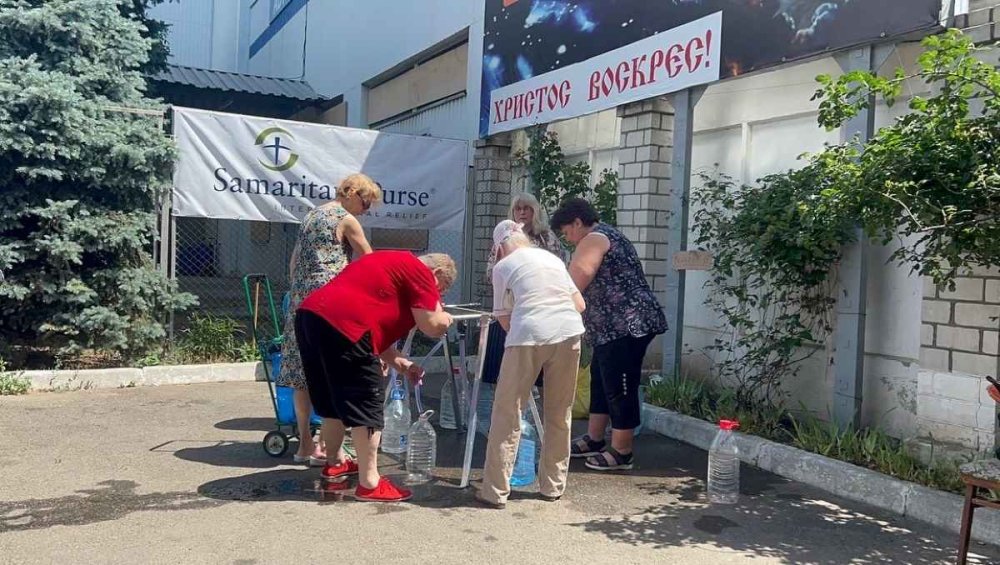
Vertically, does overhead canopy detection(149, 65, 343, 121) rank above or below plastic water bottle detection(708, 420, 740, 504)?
above

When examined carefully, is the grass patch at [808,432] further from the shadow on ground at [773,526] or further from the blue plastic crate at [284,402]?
the blue plastic crate at [284,402]

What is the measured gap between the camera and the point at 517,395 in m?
4.66

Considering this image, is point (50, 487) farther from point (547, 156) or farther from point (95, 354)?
point (547, 156)

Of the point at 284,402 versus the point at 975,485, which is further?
the point at 284,402

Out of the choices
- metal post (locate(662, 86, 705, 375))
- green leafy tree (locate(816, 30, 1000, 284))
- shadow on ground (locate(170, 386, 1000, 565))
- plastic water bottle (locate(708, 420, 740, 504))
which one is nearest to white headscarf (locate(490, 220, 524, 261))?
shadow on ground (locate(170, 386, 1000, 565))

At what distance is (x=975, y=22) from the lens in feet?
17.0

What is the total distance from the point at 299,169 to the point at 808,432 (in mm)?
6110

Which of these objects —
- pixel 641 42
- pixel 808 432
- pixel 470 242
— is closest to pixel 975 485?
pixel 808 432

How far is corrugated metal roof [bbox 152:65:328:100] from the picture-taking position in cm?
1538

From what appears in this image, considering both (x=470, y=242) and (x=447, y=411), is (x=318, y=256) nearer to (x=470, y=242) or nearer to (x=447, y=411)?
(x=447, y=411)

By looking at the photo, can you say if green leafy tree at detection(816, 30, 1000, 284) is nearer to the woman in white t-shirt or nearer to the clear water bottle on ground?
the woman in white t-shirt

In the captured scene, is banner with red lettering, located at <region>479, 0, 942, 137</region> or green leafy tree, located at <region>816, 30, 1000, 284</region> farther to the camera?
banner with red lettering, located at <region>479, 0, 942, 137</region>

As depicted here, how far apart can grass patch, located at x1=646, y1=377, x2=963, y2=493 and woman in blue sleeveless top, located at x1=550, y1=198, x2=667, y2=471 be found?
3.92 ft

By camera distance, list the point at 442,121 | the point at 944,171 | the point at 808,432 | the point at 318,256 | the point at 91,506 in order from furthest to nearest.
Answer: the point at 442,121 → the point at 808,432 → the point at 318,256 → the point at 91,506 → the point at 944,171
